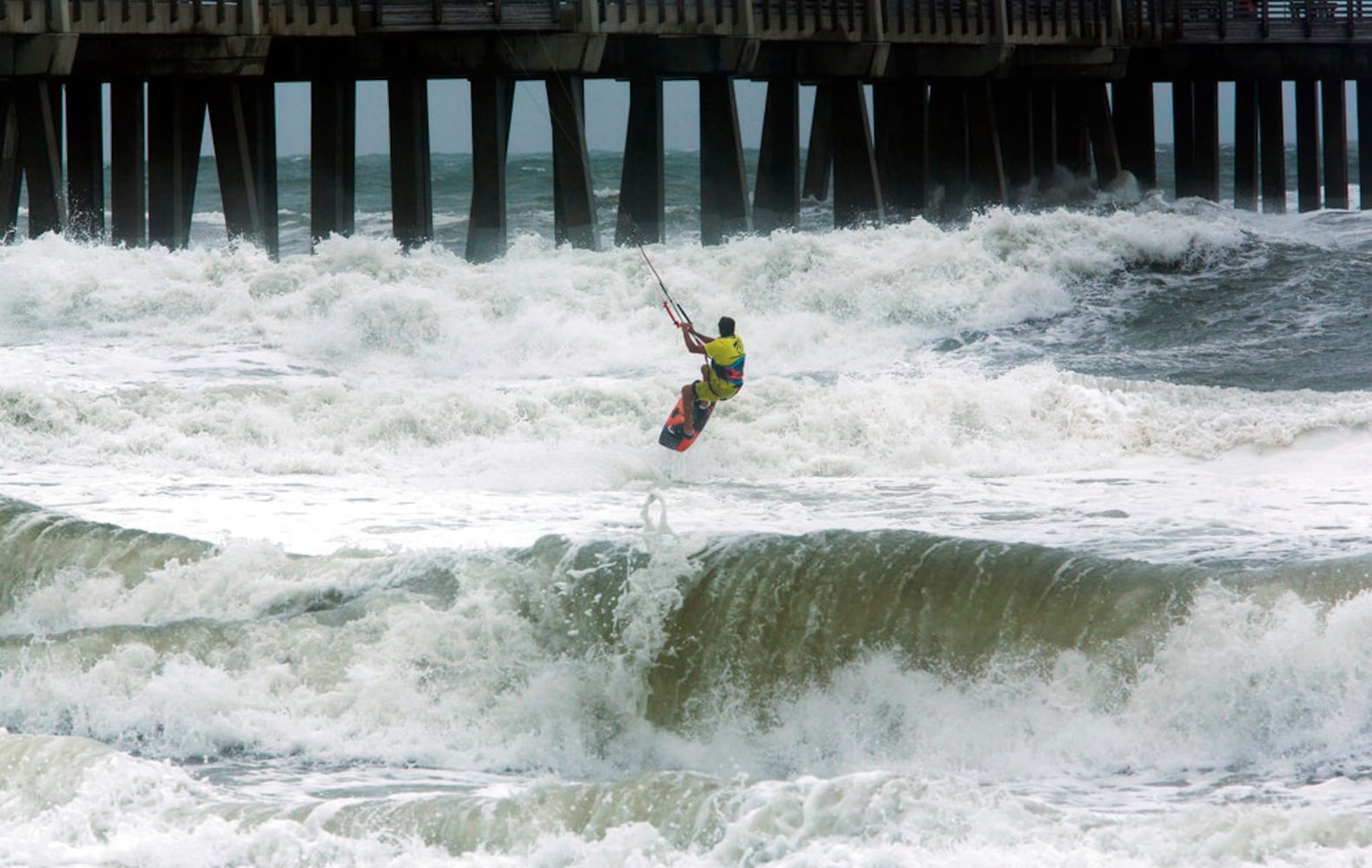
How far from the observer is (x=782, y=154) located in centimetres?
2722

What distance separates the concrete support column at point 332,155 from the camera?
23922 millimetres

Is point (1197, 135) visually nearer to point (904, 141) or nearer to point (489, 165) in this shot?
point (904, 141)

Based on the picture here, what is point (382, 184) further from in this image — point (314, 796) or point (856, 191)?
point (314, 796)

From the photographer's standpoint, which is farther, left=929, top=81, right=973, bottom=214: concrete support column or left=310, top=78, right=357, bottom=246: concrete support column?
left=929, top=81, right=973, bottom=214: concrete support column

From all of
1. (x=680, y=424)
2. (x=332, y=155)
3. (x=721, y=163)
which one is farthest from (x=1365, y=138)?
(x=680, y=424)

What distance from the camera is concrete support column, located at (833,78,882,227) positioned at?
89.9 feet

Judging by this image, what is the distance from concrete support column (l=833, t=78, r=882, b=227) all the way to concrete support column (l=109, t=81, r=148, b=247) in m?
9.81

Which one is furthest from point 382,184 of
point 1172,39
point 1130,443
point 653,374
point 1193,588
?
point 1193,588

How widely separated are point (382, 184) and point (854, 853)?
4873cm

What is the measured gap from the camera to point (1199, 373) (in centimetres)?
1958

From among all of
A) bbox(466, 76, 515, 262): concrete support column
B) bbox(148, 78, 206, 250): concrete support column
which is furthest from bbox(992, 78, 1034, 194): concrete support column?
bbox(148, 78, 206, 250): concrete support column

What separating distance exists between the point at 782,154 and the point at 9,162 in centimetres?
1032

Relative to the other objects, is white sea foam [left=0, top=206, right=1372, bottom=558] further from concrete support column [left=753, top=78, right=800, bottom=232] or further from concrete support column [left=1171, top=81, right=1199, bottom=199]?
concrete support column [left=1171, top=81, right=1199, bottom=199]

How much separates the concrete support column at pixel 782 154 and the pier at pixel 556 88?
3 cm
